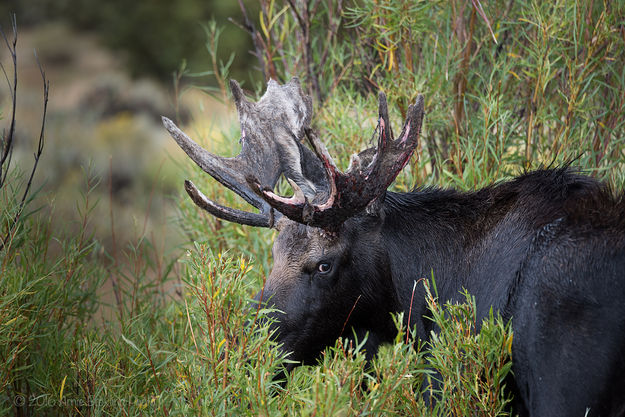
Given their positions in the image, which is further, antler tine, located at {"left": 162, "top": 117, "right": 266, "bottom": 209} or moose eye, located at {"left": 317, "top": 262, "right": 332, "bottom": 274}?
antler tine, located at {"left": 162, "top": 117, "right": 266, "bottom": 209}

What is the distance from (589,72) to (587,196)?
154 cm

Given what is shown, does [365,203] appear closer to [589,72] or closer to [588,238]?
[588,238]

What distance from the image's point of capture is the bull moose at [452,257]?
102 inches

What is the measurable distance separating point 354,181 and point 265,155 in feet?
2.93

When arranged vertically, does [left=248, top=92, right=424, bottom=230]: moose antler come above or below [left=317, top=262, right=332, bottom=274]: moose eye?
above

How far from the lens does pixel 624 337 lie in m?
2.53

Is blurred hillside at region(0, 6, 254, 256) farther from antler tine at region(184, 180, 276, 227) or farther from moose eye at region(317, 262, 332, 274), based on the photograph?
moose eye at region(317, 262, 332, 274)

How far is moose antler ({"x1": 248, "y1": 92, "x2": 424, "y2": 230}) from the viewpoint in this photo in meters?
2.94

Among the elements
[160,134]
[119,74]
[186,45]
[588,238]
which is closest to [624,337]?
[588,238]

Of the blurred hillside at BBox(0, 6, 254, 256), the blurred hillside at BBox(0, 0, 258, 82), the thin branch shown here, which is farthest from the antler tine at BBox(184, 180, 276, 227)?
the blurred hillside at BBox(0, 0, 258, 82)

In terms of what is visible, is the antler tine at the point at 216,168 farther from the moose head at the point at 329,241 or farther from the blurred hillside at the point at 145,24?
the blurred hillside at the point at 145,24

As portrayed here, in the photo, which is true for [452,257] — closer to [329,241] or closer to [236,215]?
[329,241]

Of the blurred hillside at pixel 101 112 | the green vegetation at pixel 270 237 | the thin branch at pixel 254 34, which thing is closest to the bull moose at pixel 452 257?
the green vegetation at pixel 270 237

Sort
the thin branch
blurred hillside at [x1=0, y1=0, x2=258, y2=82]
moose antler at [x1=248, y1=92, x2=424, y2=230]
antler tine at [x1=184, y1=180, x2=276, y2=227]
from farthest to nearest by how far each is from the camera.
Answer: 1. blurred hillside at [x1=0, y1=0, x2=258, y2=82]
2. the thin branch
3. antler tine at [x1=184, y1=180, x2=276, y2=227]
4. moose antler at [x1=248, y1=92, x2=424, y2=230]
